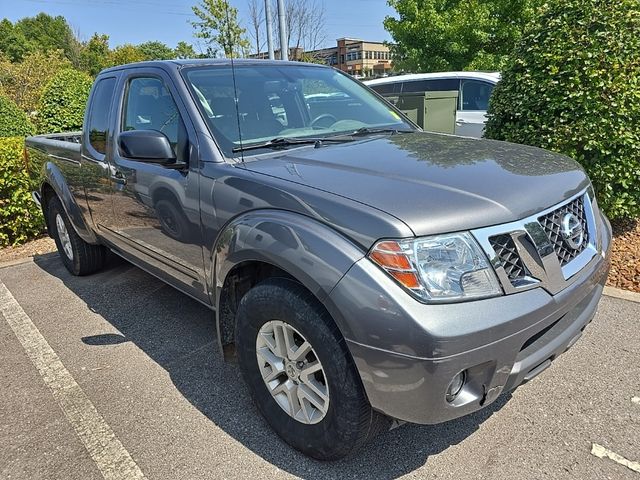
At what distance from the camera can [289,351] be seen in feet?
7.41

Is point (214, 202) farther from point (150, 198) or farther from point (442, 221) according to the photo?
point (442, 221)

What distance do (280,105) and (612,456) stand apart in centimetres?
255

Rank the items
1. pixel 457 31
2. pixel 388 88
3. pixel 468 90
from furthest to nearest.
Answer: pixel 457 31 → pixel 388 88 → pixel 468 90

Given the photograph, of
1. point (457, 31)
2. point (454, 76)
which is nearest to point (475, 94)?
point (454, 76)

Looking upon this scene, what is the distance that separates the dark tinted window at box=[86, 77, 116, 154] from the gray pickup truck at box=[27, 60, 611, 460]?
50 cm

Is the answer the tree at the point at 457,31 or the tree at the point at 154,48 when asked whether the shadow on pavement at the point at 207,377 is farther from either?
the tree at the point at 154,48

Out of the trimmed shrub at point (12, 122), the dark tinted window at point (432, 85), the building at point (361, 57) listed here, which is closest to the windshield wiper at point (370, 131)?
the dark tinted window at point (432, 85)

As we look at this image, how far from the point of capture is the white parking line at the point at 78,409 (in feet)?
7.84

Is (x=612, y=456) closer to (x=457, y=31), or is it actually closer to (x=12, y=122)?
(x=12, y=122)

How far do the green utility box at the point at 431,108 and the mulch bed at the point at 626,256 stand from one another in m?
3.12

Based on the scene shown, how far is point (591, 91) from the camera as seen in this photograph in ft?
13.9

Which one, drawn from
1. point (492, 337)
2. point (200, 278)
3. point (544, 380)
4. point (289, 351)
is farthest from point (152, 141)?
point (544, 380)

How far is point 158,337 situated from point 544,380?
2590mm

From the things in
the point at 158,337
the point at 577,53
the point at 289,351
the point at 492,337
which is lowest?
the point at 158,337
